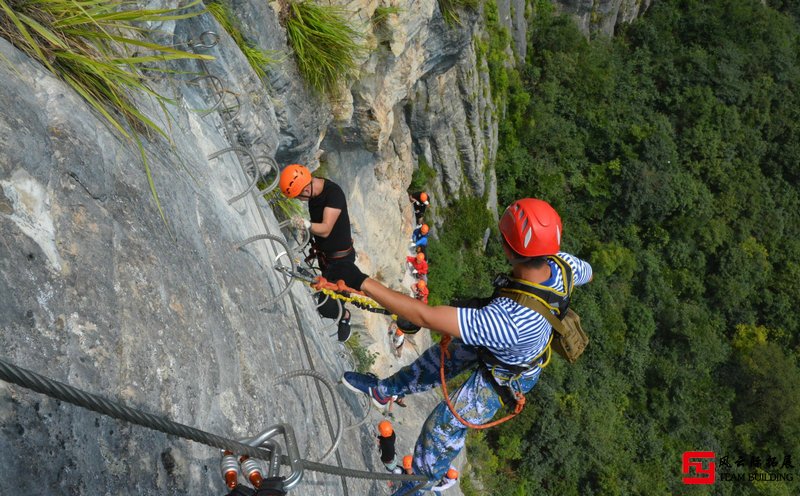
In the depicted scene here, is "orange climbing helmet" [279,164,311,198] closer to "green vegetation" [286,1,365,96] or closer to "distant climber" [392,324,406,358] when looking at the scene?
"green vegetation" [286,1,365,96]

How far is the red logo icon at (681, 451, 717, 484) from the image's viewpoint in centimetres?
1855

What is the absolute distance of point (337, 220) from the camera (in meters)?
5.05

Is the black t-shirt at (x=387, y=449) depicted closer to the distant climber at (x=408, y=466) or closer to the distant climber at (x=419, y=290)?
the distant climber at (x=408, y=466)

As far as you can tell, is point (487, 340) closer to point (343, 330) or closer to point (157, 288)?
point (157, 288)

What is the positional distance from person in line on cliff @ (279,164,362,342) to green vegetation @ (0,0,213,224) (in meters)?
1.89

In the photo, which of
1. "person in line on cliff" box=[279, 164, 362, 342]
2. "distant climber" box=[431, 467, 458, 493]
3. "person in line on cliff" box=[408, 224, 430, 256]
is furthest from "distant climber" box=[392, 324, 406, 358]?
"distant climber" box=[431, 467, 458, 493]

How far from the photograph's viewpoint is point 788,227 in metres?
22.2

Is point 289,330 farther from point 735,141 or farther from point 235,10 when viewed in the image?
point 735,141

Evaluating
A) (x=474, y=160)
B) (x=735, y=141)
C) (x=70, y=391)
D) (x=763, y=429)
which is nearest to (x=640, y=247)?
(x=735, y=141)

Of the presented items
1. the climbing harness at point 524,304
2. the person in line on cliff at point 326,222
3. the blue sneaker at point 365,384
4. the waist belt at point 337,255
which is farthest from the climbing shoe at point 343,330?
the climbing harness at point 524,304

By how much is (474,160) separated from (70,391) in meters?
13.2

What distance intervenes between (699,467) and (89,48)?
21.9 m

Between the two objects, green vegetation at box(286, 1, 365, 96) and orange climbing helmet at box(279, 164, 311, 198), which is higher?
green vegetation at box(286, 1, 365, 96)

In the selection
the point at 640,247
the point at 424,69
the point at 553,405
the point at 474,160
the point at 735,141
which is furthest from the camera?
the point at 735,141
